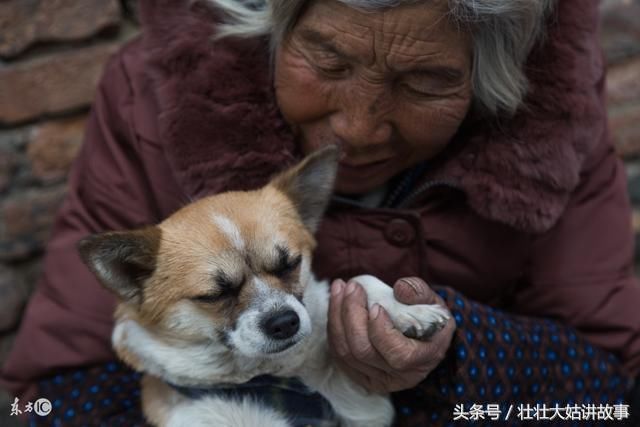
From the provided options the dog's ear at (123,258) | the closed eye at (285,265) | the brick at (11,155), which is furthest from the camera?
the brick at (11,155)

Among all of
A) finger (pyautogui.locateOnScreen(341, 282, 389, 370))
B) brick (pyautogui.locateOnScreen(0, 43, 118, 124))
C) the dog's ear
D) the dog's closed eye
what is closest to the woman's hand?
finger (pyautogui.locateOnScreen(341, 282, 389, 370))

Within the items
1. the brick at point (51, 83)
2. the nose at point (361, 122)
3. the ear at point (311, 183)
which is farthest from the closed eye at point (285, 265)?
the brick at point (51, 83)

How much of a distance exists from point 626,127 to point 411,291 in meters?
1.20

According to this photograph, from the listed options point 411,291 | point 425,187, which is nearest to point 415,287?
point 411,291

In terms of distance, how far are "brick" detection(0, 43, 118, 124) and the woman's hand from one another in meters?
0.84

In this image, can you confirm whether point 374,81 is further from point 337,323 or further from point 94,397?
point 94,397

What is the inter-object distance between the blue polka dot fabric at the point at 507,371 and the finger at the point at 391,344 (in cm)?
12

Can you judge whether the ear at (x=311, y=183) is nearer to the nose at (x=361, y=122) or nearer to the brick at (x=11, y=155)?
the nose at (x=361, y=122)

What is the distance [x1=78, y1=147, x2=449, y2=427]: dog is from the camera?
47.8 inches

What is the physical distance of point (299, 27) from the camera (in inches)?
50.0

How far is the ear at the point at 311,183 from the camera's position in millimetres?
1289

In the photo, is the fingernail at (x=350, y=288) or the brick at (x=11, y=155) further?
the brick at (x=11, y=155)

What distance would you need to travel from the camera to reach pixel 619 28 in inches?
81.4

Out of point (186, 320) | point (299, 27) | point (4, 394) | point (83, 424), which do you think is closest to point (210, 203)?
point (186, 320)
